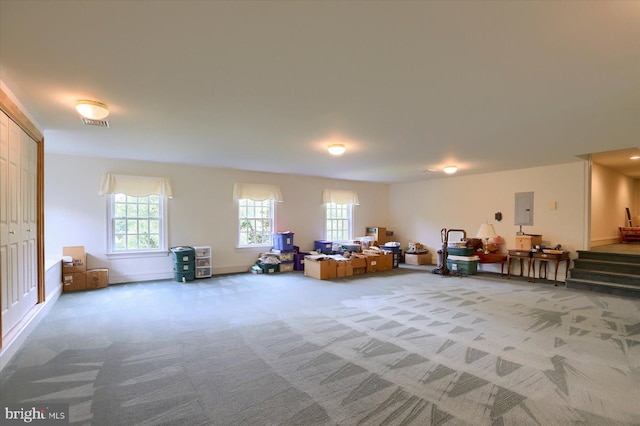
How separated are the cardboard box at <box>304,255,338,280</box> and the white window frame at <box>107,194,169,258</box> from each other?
3.27m

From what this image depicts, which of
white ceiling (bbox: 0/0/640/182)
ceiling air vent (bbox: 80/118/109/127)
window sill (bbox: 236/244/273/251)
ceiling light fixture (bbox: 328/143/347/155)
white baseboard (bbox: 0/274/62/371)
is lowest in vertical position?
white baseboard (bbox: 0/274/62/371)

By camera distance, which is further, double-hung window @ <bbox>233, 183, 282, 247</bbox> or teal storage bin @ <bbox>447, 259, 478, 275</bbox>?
double-hung window @ <bbox>233, 183, 282, 247</bbox>

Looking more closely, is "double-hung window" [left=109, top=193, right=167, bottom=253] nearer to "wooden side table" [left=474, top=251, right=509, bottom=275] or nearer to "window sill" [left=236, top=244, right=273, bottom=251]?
"window sill" [left=236, top=244, right=273, bottom=251]

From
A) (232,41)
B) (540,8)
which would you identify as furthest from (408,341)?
(232,41)

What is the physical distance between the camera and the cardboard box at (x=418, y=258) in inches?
363

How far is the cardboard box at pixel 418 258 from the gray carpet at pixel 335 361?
152 inches

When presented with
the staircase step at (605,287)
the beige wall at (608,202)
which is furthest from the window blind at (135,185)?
the beige wall at (608,202)

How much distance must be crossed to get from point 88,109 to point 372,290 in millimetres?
5039

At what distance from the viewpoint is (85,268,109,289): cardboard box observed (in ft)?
19.6

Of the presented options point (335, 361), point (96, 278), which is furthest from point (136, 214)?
point (335, 361)

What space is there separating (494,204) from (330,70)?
7083 millimetres

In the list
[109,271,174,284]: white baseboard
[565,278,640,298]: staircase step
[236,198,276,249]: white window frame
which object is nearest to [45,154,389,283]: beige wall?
[109,271,174,284]: white baseboard

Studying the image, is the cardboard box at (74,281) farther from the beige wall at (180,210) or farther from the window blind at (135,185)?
the window blind at (135,185)

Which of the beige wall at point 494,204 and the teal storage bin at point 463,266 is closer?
the beige wall at point 494,204
